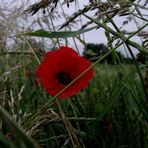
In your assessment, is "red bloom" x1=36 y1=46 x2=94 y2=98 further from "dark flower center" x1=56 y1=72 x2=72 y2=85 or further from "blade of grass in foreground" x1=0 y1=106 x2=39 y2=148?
"blade of grass in foreground" x1=0 y1=106 x2=39 y2=148

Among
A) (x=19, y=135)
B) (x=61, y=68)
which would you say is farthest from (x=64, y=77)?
(x=19, y=135)

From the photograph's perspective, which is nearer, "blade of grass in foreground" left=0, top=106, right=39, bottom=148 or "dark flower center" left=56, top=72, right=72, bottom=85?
"blade of grass in foreground" left=0, top=106, right=39, bottom=148

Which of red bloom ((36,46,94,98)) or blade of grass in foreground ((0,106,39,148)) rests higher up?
red bloom ((36,46,94,98))

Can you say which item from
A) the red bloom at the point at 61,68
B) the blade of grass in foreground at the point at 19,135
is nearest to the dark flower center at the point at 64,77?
the red bloom at the point at 61,68

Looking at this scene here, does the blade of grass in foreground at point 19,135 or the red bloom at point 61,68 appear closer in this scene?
the blade of grass in foreground at point 19,135

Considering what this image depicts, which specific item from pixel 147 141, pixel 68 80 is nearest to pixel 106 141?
pixel 147 141

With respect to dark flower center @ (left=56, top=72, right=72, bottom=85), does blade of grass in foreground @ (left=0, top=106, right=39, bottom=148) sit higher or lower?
lower

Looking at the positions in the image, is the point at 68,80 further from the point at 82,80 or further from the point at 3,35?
the point at 3,35

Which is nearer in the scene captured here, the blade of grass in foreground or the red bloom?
the blade of grass in foreground

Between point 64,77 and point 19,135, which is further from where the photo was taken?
point 64,77

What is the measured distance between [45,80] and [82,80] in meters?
0.09

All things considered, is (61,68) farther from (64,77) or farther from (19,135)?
(19,135)

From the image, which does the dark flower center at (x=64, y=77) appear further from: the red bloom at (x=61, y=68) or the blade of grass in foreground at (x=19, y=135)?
the blade of grass in foreground at (x=19, y=135)

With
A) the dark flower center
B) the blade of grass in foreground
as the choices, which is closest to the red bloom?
the dark flower center
